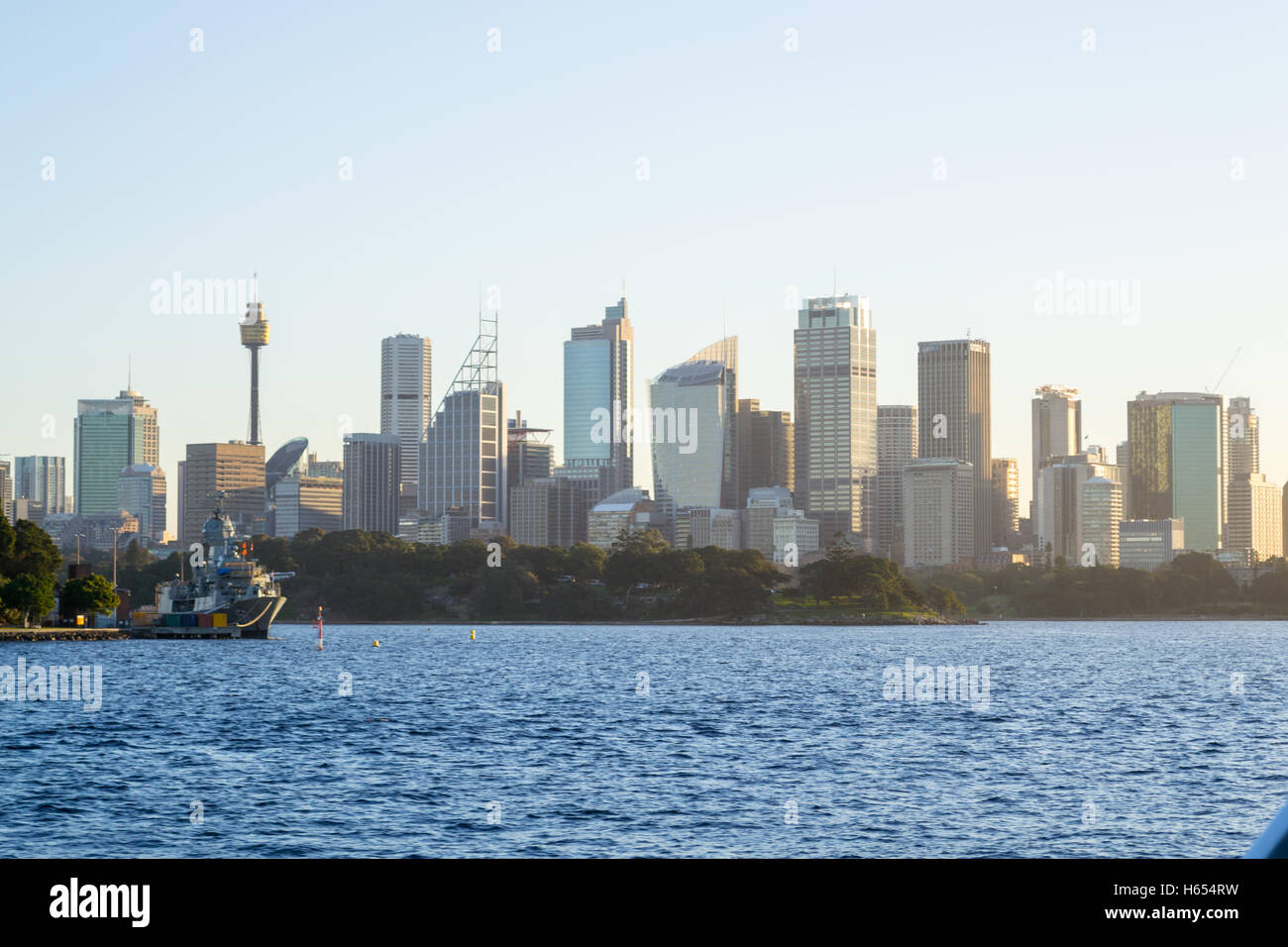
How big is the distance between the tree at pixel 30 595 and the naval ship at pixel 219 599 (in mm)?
20260

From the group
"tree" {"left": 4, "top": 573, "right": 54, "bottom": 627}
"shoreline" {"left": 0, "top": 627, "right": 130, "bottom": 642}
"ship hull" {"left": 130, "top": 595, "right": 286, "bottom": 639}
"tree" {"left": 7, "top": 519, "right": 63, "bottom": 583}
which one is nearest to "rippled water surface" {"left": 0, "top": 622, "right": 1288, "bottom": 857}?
"shoreline" {"left": 0, "top": 627, "right": 130, "bottom": 642}

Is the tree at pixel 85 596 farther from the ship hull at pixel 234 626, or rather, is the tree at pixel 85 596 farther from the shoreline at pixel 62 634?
the ship hull at pixel 234 626

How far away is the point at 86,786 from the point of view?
163 feet

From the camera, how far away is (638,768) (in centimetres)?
5388

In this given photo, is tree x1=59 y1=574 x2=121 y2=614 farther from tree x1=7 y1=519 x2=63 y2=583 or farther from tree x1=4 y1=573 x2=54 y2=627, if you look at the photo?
tree x1=4 y1=573 x2=54 y2=627

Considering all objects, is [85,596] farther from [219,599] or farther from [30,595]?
[219,599]

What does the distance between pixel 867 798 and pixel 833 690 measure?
53272 mm

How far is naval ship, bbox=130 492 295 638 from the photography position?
18650 centimetres

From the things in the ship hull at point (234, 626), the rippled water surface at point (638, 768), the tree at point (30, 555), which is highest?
the tree at point (30, 555)

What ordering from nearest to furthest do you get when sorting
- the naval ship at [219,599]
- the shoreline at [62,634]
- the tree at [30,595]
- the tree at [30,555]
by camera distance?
the shoreline at [62,634]
the tree at [30,595]
the tree at [30,555]
the naval ship at [219,599]

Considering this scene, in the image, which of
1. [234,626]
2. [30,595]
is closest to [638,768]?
[30,595]

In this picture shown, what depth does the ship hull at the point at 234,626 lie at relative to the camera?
185 metres

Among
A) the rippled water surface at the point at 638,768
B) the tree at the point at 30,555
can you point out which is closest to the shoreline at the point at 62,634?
the tree at the point at 30,555
